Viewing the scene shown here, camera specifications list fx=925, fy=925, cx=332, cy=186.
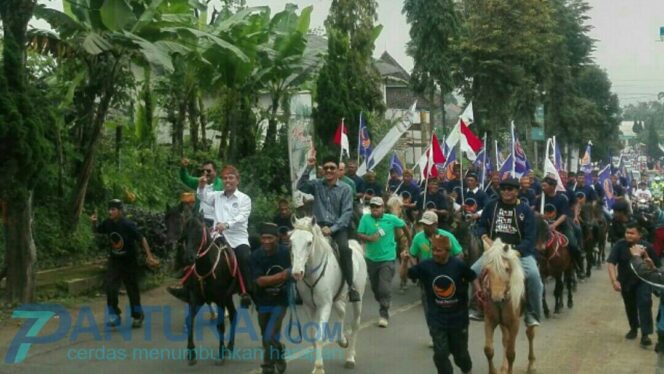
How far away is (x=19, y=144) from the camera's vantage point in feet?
43.6

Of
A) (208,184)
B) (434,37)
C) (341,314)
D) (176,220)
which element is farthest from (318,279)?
(434,37)

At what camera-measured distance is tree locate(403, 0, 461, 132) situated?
42.0 metres

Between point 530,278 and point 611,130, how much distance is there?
58.2 m

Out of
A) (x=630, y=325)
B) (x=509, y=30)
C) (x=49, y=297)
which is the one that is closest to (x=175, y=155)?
(x=49, y=297)

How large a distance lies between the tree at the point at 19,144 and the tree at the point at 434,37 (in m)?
29.4

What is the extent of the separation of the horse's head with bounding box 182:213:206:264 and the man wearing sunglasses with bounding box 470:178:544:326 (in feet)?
10.7

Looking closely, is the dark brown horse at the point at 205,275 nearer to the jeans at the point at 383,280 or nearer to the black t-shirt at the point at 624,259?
the jeans at the point at 383,280

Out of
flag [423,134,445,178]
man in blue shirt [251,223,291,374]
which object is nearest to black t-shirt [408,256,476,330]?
man in blue shirt [251,223,291,374]

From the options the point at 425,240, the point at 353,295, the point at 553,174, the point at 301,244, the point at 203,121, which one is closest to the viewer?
the point at 301,244

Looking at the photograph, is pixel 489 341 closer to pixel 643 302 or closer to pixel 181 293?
pixel 181 293

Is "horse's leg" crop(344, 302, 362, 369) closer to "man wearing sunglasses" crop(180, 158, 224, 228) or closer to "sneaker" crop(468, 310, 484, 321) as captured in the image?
"sneaker" crop(468, 310, 484, 321)

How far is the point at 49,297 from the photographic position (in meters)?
→ 15.0

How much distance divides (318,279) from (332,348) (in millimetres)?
2005

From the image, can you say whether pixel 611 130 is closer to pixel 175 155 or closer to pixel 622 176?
pixel 622 176
